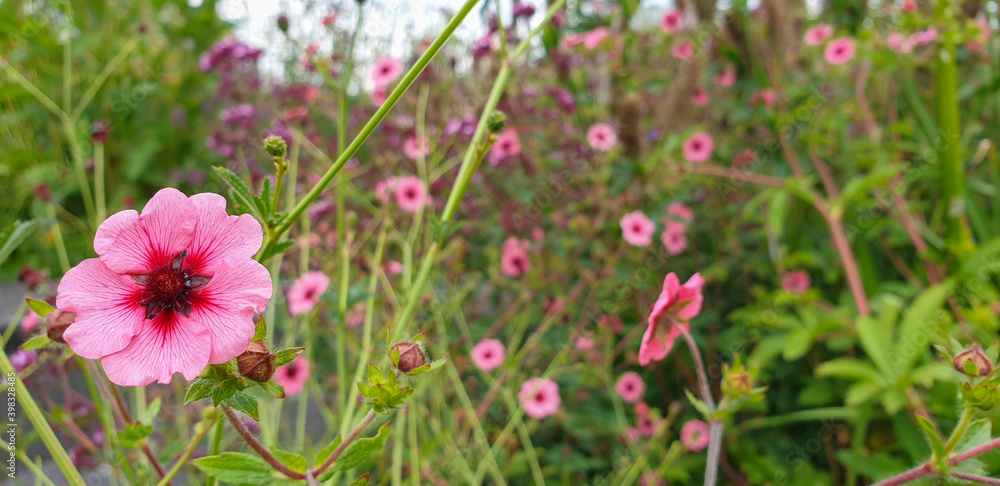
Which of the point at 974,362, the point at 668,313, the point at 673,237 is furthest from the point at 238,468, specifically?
the point at 673,237

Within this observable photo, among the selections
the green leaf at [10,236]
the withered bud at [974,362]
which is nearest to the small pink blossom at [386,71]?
the green leaf at [10,236]

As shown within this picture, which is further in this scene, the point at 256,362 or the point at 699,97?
the point at 699,97

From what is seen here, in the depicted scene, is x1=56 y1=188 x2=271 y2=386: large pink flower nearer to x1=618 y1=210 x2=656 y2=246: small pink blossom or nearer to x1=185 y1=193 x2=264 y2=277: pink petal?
x1=185 y1=193 x2=264 y2=277: pink petal

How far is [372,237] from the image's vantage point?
1515 mm

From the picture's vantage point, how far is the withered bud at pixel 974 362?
1.42 feet

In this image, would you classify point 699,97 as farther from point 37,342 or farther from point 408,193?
point 37,342

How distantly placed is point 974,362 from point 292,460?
0.55 metres

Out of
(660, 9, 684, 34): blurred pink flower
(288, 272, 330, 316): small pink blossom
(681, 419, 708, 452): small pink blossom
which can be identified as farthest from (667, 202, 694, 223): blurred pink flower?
(288, 272, 330, 316): small pink blossom

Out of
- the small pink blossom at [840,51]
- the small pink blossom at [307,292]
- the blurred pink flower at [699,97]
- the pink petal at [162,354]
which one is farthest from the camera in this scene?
the blurred pink flower at [699,97]

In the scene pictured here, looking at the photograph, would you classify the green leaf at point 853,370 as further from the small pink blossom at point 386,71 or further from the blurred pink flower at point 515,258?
the small pink blossom at point 386,71

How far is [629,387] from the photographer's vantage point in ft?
4.64

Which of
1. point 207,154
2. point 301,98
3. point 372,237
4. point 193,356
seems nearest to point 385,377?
point 193,356

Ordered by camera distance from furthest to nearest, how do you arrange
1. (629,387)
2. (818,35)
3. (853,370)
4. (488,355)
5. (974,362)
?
(818,35)
(629,387)
(488,355)
(853,370)
(974,362)

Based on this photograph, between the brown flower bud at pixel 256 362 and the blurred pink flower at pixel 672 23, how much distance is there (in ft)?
6.08
